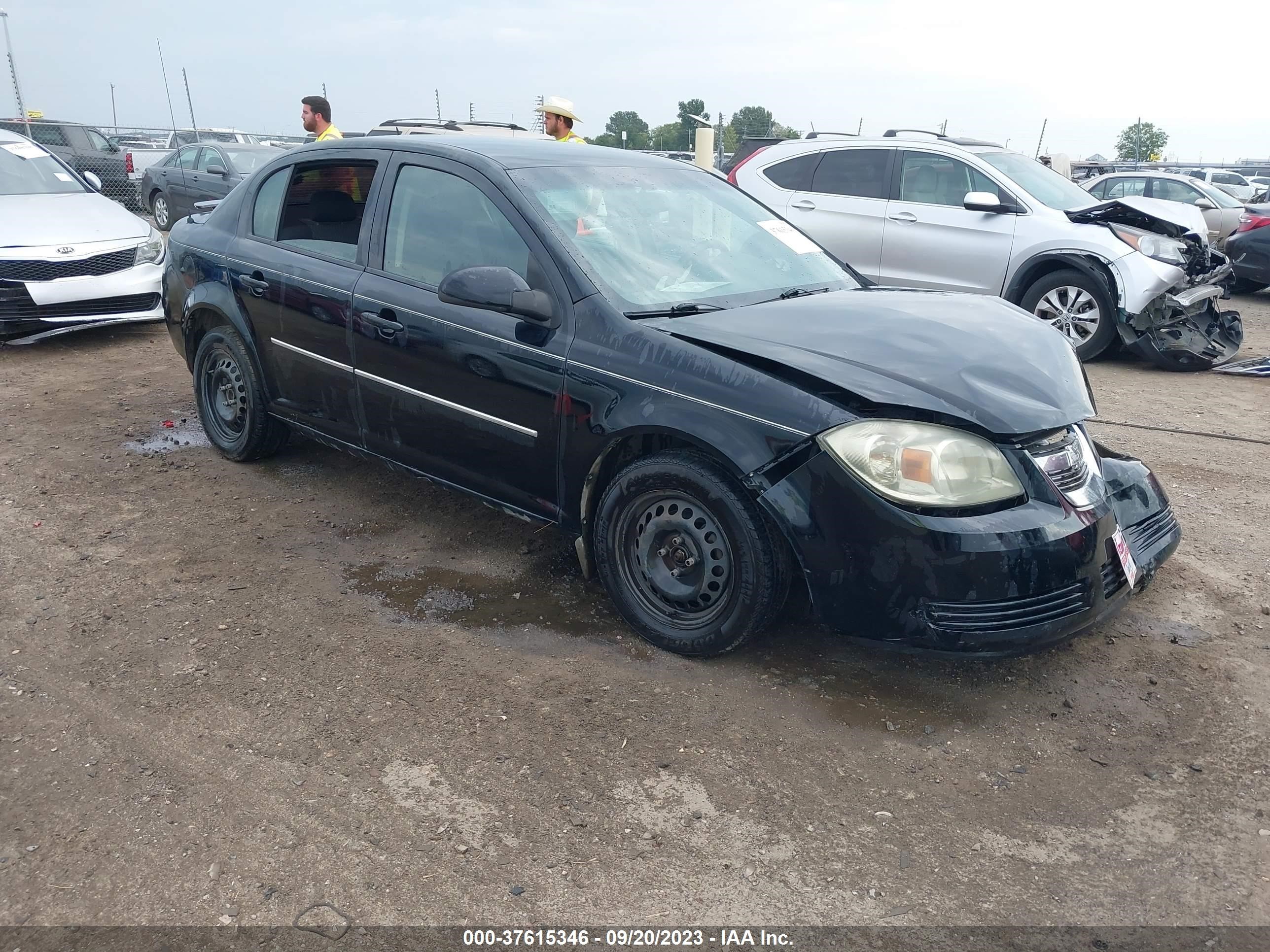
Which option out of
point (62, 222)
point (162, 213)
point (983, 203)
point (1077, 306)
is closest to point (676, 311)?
point (983, 203)

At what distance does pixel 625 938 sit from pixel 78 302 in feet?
24.0

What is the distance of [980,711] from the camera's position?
3.12 meters

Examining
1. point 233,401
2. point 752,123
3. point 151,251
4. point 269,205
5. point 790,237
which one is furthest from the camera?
point 752,123

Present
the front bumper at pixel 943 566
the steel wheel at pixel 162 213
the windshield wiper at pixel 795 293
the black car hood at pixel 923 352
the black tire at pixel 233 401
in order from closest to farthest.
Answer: the front bumper at pixel 943 566, the black car hood at pixel 923 352, the windshield wiper at pixel 795 293, the black tire at pixel 233 401, the steel wheel at pixel 162 213

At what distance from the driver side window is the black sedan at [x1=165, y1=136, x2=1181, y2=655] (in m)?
0.01

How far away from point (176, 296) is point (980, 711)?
4507mm

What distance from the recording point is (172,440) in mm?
5742

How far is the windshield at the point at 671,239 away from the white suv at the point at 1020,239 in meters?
3.32

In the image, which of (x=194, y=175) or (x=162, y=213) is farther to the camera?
(x=162, y=213)

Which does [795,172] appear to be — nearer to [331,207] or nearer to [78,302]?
[331,207]

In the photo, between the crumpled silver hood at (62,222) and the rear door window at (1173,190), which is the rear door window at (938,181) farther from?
the rear door window at (1173,190)

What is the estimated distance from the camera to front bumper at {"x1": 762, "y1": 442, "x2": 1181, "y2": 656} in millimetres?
2832

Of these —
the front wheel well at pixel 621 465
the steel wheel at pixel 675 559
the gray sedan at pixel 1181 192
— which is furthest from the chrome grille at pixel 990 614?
the gray sedan at pixel 1181 192

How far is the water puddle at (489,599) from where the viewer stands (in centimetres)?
367
